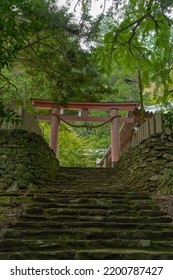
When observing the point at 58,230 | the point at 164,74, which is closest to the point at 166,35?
the point at 164,74

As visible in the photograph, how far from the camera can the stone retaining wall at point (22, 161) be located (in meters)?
6.55

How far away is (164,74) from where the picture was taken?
7.88 m

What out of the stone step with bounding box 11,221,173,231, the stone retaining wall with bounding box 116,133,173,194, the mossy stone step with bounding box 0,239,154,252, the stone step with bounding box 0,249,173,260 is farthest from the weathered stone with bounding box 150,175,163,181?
the stone step with bounding box 0,249,173,260

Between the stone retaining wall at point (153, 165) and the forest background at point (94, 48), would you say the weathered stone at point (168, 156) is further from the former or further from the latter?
the forest background at point (94, 48)

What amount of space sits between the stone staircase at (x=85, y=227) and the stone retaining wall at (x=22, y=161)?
0.56m

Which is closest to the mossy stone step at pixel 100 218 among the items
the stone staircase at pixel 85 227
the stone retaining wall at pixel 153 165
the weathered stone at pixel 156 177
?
the stone staircase at pixel 85 227

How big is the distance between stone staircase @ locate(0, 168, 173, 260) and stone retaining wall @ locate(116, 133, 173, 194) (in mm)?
647

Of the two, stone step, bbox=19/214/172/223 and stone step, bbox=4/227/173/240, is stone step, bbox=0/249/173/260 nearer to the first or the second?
stone step, bbox=4/227/173/240

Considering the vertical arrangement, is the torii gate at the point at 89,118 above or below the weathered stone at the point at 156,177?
above

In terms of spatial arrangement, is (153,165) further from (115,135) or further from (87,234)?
(115,135)

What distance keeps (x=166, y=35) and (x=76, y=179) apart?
5206mm

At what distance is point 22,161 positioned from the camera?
702 cm

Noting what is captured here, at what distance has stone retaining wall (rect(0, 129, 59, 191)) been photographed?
6.55 metres
